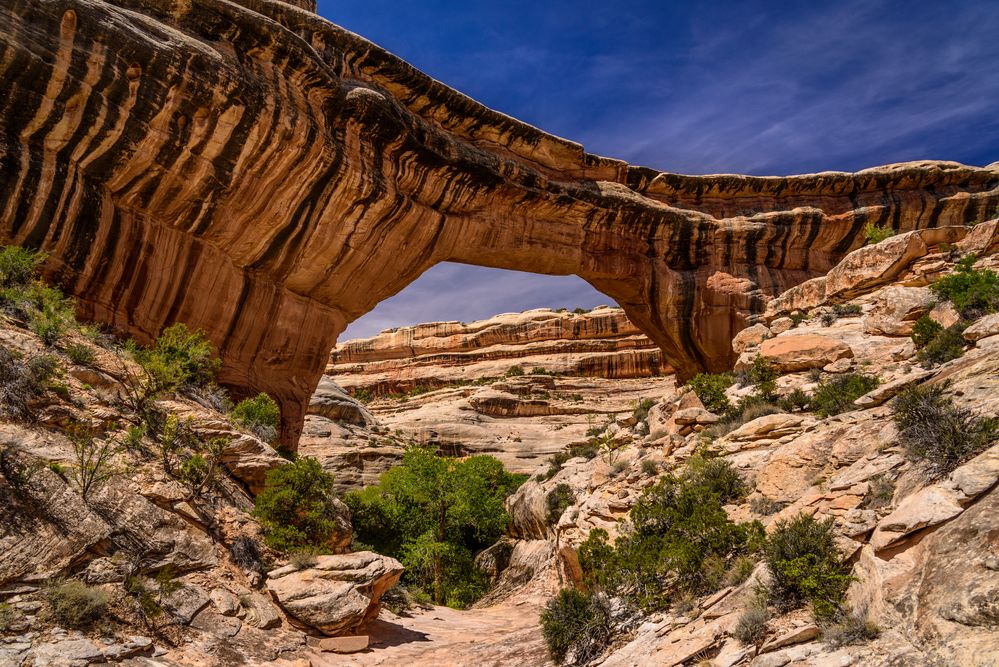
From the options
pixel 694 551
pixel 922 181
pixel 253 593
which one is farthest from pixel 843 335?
pixel 922 181

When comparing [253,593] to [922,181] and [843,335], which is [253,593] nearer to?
[843,335]

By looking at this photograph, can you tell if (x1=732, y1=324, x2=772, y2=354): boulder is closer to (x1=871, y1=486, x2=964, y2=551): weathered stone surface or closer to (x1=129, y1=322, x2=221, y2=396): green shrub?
(x1=871, y1=486, x2=964, y2=551): weathered stone surface

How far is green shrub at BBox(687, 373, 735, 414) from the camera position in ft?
42.7

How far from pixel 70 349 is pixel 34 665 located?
6.10 meters

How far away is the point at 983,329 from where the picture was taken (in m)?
8.82

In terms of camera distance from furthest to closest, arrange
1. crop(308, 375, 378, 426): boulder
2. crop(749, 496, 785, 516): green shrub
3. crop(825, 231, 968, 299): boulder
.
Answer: crop(308, 375, 378, 426): boulder
crop(825, 231, 968, 299): boulder
crop(749, 496, 785, 516): green shrub

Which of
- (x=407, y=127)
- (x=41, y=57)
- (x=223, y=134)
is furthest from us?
A: (x=407, y=127)

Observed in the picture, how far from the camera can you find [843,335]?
13102mm

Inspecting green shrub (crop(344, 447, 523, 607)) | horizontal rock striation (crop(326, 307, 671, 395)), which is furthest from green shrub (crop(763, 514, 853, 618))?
horizontal rock striation (crop(326, 307, 671, 395))

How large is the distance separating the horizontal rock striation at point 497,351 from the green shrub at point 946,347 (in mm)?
36625

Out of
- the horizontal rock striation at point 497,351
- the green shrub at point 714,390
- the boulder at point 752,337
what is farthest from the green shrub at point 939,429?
the horizontal rock striation at point 497,351

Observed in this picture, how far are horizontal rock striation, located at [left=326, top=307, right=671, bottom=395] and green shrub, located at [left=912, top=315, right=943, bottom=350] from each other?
35499 millimetres

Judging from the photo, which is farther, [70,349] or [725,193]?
[725,193]

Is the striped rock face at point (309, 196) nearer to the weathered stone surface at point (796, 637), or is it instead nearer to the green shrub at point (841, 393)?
the green shrub at point (841, 393)
